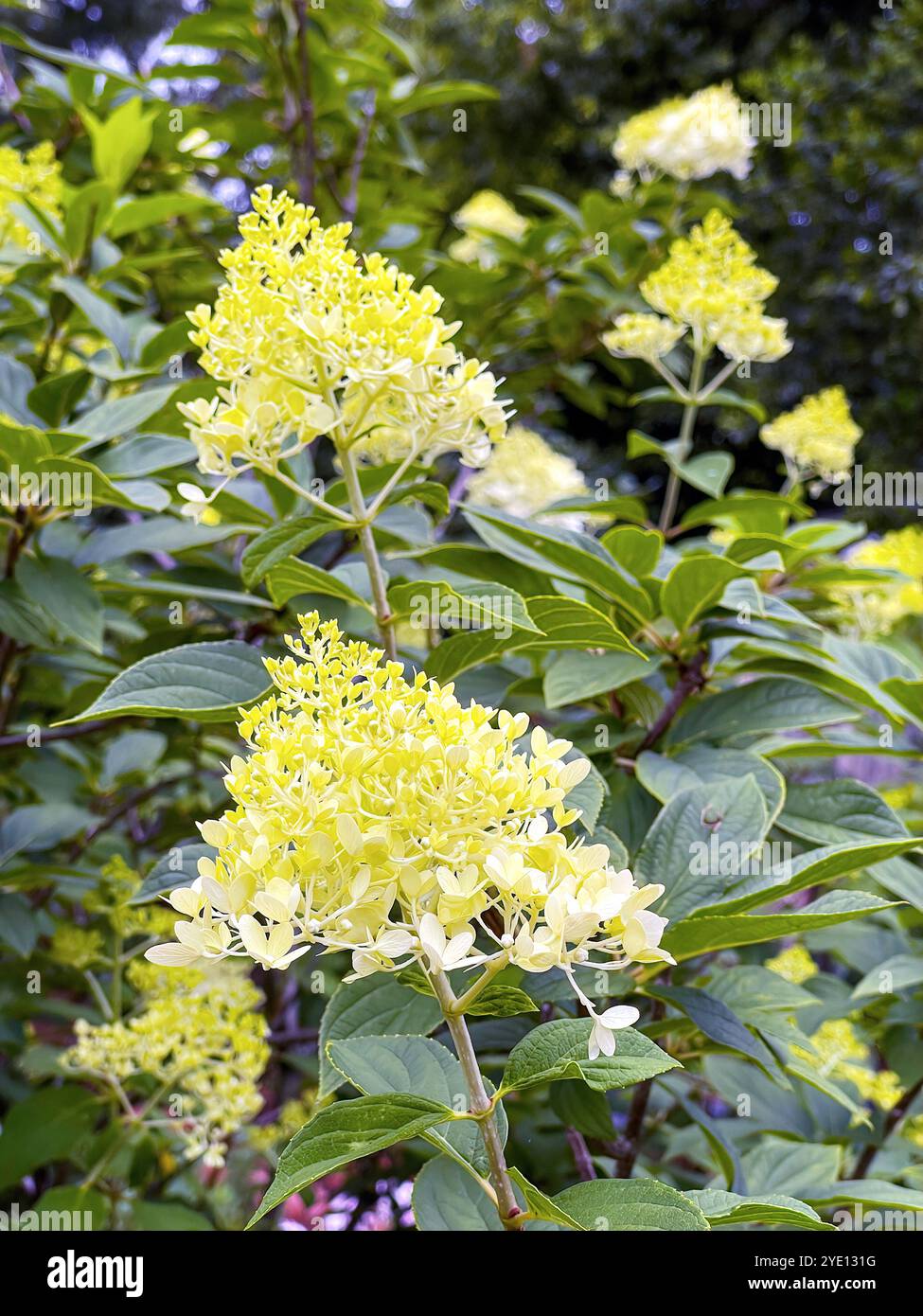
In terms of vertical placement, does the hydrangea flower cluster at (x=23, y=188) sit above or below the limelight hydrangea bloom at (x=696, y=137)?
below

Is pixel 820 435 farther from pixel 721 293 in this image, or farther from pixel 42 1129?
pixel 42 1129

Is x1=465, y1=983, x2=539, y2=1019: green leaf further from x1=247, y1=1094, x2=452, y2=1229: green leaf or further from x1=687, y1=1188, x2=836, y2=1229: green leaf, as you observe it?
x1=687, y1=1188, x2=836, y2=1229: green leaf

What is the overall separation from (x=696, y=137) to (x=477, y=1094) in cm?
222

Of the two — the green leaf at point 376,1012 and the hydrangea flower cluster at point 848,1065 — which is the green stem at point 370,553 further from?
the hydrangea flower cluster at point 848,1065

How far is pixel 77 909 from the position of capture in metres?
1.99

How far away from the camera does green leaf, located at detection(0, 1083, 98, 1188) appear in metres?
1.37

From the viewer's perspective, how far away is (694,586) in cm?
105

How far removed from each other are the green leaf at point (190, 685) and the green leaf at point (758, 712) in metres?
0.48

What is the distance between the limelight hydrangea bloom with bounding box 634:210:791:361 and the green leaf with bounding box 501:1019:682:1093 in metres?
1.08

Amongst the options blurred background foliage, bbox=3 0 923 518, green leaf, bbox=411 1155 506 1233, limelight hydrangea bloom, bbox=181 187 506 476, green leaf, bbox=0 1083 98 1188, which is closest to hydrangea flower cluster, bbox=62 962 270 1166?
green leaf, bbox=0 1083 98 1188

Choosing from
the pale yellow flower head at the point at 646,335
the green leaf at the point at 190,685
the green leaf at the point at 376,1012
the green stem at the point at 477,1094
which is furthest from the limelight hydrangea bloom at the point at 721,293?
the green stem at the point at 477,1094

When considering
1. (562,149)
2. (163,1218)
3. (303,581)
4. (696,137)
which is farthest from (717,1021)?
(562,149)

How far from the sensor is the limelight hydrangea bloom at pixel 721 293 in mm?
1442
